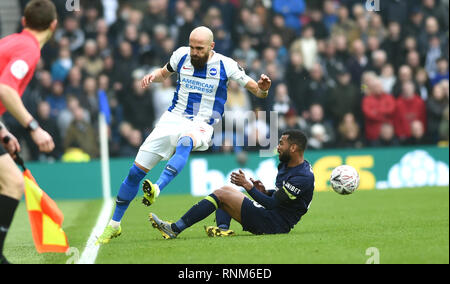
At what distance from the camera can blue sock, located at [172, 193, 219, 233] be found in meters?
8.98

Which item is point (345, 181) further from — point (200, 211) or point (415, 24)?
point (415, 24)

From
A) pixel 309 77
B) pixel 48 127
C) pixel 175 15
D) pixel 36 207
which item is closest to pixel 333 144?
pixel 309 77

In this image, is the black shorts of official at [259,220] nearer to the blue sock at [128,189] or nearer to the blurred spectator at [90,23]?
the blue sock at [128,189]

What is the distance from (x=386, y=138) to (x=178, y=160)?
32.8 feet

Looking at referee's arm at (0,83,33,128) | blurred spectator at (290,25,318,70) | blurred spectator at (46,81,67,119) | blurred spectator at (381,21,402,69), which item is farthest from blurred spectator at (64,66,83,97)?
referee's arm at (0,83,33,128)

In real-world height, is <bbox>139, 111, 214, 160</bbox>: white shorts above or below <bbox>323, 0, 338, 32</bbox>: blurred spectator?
below

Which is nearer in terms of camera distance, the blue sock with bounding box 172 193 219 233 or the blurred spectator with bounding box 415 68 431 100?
the blue sock with bounding box 172 193 219 233

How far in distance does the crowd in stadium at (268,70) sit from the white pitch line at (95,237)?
2.39 metres

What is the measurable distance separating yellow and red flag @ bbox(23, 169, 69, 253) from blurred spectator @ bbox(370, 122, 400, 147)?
1188 centimetres

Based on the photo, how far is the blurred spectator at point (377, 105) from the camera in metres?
17.8

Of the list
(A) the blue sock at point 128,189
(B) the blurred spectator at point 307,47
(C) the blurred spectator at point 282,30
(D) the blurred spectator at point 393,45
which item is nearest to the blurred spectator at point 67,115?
(C) the blurred spectator at point 282,30

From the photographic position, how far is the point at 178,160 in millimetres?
9141

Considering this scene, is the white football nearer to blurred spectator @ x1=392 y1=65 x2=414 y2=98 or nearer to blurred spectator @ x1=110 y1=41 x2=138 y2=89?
blurred spectator @ x1=110 y1=41 x2=138 y2=89

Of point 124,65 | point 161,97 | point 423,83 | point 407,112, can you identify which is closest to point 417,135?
point 407,112
